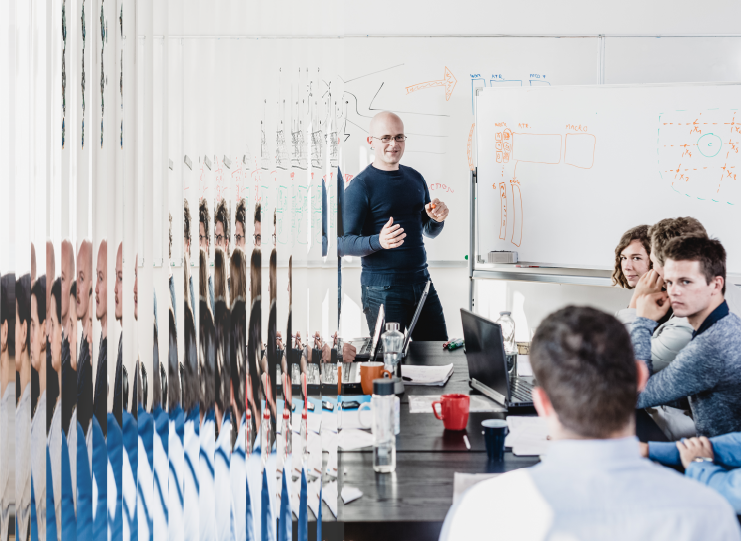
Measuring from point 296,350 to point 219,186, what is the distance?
349 millimetres

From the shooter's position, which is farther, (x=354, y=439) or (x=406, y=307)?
(x=406, y=307)

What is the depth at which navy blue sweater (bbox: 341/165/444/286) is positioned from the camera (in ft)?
10.3

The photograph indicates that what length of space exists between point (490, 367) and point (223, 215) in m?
0.96

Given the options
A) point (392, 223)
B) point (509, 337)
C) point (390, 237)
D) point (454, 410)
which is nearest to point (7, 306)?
point (454, 410)

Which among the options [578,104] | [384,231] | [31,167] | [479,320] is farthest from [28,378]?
[578,104]

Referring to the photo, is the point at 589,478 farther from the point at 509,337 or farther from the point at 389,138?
the point at 389,138

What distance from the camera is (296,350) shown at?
1.18 m

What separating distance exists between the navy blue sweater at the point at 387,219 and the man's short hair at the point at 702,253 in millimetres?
1676

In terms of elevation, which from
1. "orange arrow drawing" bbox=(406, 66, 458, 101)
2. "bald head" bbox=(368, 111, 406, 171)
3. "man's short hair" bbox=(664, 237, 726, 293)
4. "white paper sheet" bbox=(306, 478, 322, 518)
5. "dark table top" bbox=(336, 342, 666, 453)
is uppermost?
"orange arrow drawing" bbox=(406, 66, 458, 101)

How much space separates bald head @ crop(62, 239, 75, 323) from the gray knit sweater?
4.59ft

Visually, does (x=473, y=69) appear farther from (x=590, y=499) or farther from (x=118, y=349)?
(x=590, y=499)

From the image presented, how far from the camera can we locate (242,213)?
1163mm

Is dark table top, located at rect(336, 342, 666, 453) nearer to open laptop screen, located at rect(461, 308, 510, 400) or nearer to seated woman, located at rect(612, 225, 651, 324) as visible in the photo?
open laptop screen, located at rect(461, 308, 510, 400)

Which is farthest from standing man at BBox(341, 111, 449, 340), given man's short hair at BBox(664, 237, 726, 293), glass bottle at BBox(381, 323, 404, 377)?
man's short hair at BBox(664, 237, 726, 293)
